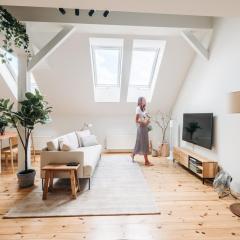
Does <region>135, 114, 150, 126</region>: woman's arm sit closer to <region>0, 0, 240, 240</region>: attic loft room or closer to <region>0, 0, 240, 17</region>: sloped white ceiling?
<region>0, 0, 240, 240</region>: attic loft room

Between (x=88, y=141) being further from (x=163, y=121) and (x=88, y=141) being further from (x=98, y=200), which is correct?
(x=163, y=121)

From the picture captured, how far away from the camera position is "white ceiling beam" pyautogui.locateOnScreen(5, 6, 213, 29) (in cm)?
356

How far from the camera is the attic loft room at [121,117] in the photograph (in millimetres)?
2352

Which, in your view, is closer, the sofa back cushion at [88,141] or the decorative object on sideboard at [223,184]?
the decorative object on sideboard at [223,184]

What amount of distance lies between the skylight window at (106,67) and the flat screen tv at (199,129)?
218 cm

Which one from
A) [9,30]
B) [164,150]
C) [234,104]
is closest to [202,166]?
[234,104]

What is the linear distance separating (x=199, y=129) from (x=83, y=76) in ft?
9.95

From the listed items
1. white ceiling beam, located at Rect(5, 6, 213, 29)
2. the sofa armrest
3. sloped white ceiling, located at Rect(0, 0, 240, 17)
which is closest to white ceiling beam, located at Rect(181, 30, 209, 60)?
white ceiling beam, located at Rect(5, 6, 213, 29)

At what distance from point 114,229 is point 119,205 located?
0.56m

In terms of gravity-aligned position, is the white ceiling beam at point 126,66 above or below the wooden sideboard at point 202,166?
above

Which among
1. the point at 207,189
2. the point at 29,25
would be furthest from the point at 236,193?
the point at 29,25

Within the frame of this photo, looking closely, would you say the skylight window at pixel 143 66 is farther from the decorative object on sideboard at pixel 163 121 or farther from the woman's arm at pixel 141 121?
the woman's arm at pixel 141 121

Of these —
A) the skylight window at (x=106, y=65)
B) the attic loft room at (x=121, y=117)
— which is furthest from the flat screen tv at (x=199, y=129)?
the skylight window at (x=106, y=65)

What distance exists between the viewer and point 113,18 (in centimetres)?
373
